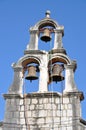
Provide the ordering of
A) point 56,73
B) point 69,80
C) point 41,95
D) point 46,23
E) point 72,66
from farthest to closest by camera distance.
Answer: point 46,23 → point 56,73 → point 72,66 → point 69,80 → point 41,95

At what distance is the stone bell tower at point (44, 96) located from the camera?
41.0ft

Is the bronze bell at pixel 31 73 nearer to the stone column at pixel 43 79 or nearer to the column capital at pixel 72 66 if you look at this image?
the stone column at pixel 43 79

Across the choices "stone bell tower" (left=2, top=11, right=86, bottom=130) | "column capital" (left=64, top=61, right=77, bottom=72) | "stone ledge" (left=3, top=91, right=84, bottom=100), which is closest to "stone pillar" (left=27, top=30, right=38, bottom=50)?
"stone bell tower" (left=2, top=11, right=86, bottom=130)

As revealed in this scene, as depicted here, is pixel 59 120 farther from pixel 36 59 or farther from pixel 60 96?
pixel 36 59

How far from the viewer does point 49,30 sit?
14797 mm

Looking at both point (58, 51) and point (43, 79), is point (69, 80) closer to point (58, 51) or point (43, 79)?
point (43, 79)

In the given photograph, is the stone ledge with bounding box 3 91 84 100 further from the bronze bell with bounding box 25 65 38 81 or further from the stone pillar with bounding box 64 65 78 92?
the bronze bell with bounding box 25 65 38 81

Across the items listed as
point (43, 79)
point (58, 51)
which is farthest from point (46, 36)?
point (43, 79)

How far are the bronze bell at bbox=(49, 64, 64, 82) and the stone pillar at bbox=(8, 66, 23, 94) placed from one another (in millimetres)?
1025

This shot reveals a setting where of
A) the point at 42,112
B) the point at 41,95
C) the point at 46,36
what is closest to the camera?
the point at 42,112

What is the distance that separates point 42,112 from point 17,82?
4.26 feet

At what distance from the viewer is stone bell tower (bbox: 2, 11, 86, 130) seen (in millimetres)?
12484

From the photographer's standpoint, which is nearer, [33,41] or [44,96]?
[44,96]

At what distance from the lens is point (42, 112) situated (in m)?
12.7
